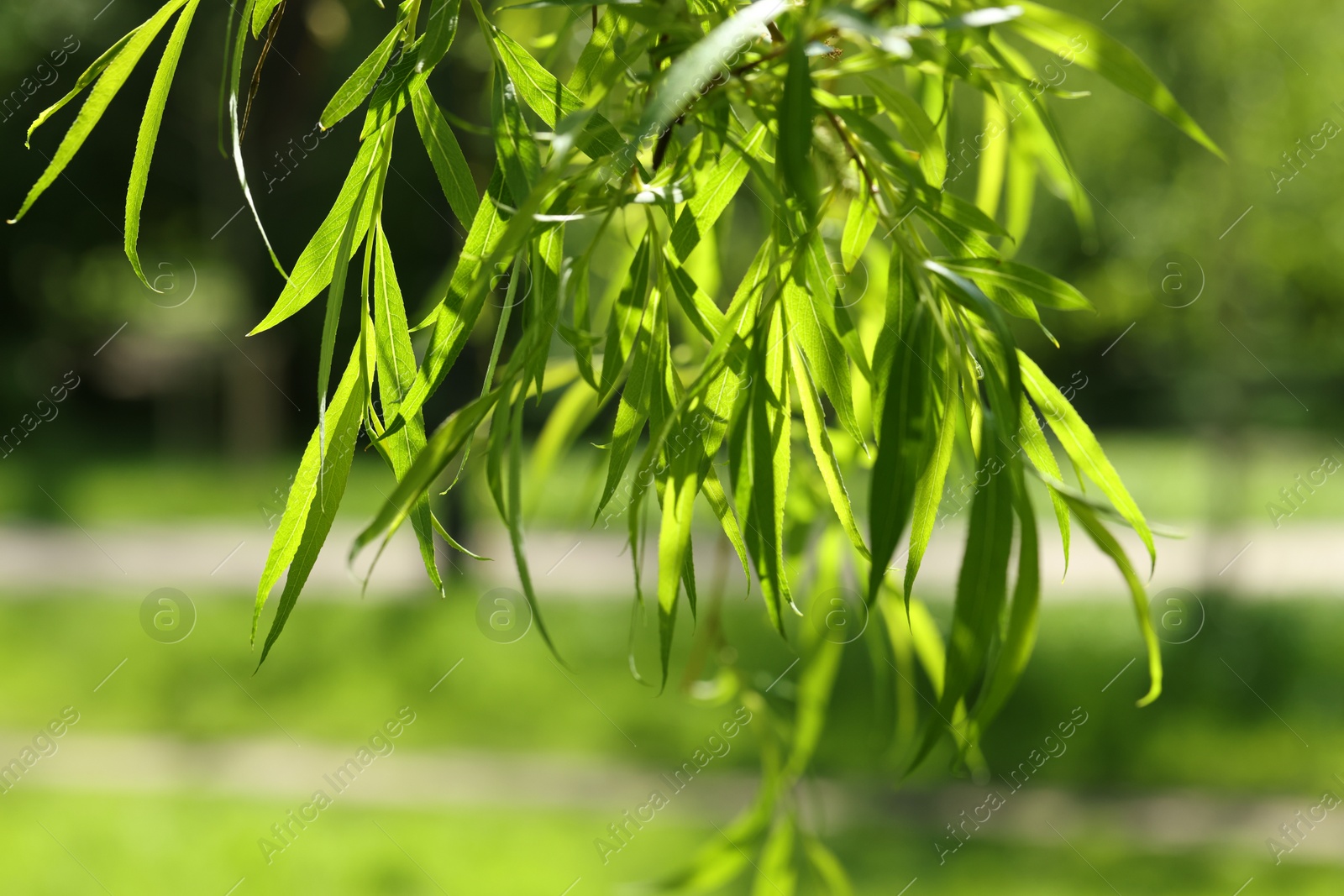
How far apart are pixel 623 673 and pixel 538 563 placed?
7.10 feet

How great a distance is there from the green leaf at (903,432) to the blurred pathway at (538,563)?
15.6 ft

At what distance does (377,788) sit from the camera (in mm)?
3840

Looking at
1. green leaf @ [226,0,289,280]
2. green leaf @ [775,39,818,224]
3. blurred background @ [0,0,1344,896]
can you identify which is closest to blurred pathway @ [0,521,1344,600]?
blurred background @ [0,0,1344,896]

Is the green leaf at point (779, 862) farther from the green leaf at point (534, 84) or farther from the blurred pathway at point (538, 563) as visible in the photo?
the blurred pathway at point (538, 563)

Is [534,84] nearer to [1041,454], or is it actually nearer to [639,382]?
[639,382]

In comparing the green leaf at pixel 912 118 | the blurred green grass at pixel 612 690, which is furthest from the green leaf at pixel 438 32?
the blurred green grass at pixel 612 690

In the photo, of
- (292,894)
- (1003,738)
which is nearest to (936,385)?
(292,894)

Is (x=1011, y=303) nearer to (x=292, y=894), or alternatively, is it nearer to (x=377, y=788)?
(x=292, y=894)

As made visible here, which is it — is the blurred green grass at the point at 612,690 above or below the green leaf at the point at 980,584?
below

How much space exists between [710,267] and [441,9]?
64 cm

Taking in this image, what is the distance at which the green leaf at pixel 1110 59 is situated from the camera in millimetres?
569

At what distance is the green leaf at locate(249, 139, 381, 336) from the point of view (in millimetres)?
647

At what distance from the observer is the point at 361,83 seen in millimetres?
644

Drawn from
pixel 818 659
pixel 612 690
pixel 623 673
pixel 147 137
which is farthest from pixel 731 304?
pixel 623 673
